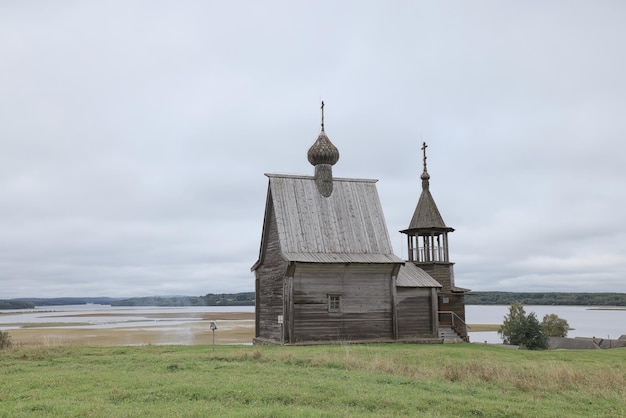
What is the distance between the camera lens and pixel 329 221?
3186 centimetres

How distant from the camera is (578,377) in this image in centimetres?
1616

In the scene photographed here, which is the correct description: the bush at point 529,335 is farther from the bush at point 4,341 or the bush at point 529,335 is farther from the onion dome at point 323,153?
the bush at point 4,341

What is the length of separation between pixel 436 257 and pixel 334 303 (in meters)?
10.6

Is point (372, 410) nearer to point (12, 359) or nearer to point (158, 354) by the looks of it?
point (158, 354)

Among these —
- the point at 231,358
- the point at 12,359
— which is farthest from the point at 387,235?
the point at 12,359

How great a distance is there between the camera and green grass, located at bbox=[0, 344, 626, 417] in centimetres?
1189

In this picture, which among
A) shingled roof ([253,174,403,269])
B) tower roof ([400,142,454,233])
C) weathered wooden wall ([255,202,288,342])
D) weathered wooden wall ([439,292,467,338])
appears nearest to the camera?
shingled roof ([253,174,403,269])

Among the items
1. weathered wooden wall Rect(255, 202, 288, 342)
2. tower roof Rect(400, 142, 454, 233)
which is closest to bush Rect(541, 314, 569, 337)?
tower roof Rect(400, 142, 454, 233)

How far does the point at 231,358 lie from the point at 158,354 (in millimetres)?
3887

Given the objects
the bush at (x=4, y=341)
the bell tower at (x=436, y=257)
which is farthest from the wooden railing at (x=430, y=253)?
the bush at (x=4, y=341)

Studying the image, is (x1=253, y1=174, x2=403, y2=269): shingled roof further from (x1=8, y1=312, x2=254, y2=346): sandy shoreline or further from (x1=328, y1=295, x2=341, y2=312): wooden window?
(x1=8, y1=312, x2=254, y2=346): sandy shoreline

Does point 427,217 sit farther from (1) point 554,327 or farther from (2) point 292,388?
(1) point 554,327

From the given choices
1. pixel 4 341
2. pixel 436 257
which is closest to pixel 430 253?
pixel 436 257

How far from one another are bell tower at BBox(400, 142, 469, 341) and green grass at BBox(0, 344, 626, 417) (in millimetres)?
16246
